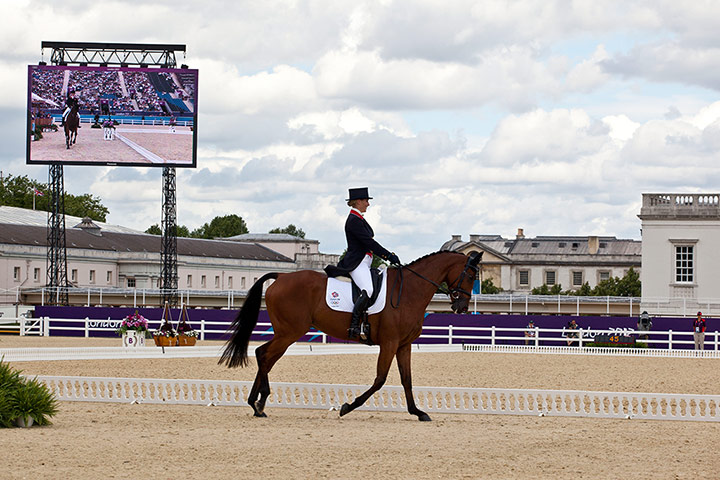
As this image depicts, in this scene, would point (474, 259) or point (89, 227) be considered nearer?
point (474, 259)

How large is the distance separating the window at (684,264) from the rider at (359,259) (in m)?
37.1

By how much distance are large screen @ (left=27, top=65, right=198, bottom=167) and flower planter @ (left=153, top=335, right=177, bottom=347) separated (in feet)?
56.4

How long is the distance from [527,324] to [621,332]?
4.32 meters

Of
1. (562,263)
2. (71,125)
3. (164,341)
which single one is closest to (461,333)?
(164,341)

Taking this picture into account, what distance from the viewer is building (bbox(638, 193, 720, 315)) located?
46.5 metres

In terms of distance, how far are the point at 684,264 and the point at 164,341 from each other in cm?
2769

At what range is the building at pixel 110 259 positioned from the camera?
67.6m

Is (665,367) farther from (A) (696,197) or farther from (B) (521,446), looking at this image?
(A) (696,197)

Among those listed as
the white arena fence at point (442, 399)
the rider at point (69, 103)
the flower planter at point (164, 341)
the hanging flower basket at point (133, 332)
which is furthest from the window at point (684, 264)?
the white arena fence at point (442, 399)

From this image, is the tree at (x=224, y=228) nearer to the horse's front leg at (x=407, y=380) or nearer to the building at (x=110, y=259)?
the building at (x=110, y=259)

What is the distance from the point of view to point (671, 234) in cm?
4709

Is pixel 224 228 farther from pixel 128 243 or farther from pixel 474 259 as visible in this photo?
pixel 474 259

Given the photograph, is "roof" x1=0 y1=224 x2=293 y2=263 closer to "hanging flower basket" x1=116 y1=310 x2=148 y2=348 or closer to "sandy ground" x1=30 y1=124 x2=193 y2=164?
"sandy ground" x1=30 y1=124 x2=193 y2=164

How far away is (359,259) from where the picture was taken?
12.5 metres
